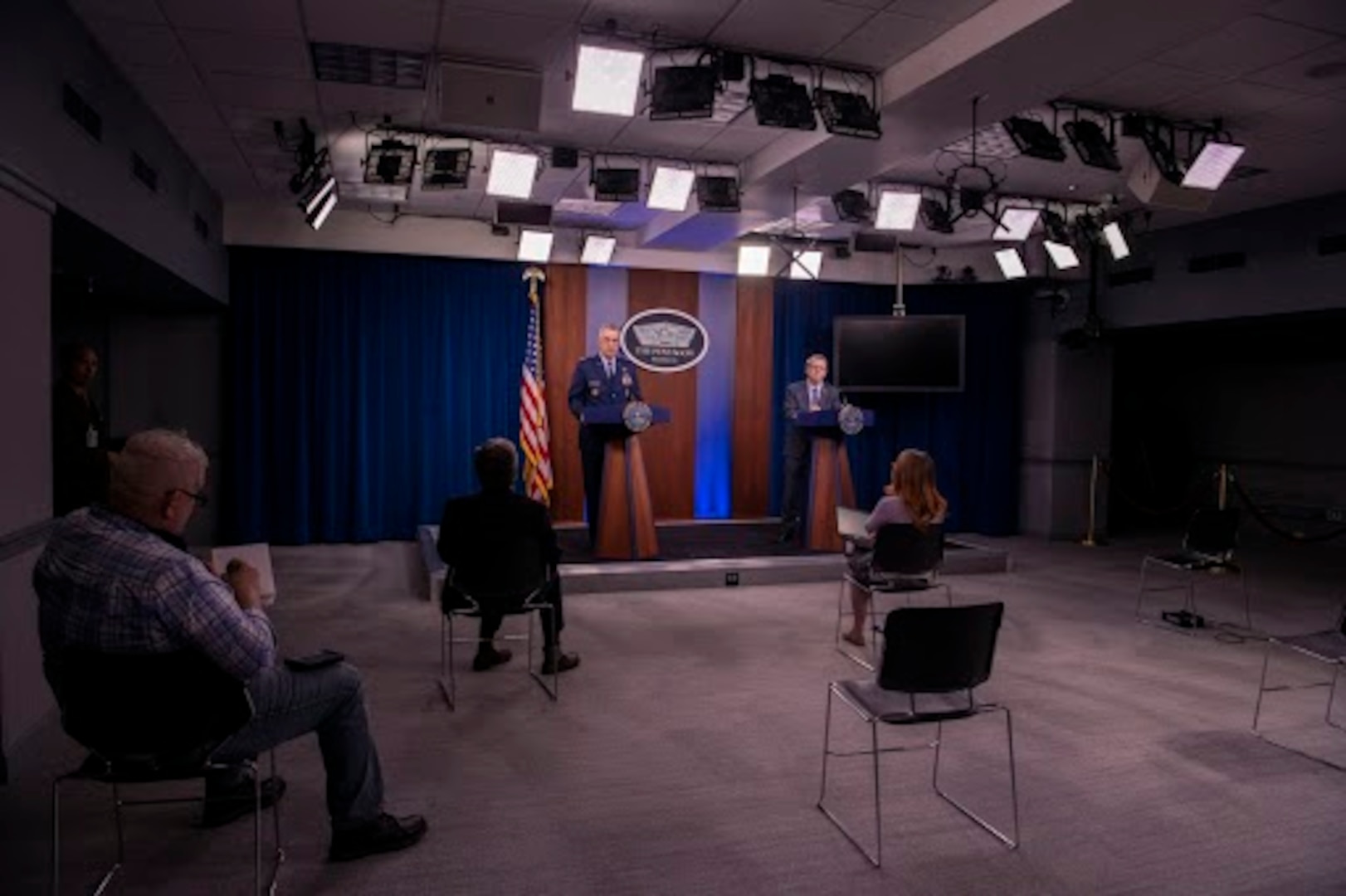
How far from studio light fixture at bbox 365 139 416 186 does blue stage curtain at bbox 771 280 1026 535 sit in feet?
18.5

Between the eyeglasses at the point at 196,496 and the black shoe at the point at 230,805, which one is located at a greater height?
the eyeglasses at the point at 196,496

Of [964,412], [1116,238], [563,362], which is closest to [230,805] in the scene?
[563,362]

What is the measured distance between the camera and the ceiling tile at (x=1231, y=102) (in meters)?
5.21

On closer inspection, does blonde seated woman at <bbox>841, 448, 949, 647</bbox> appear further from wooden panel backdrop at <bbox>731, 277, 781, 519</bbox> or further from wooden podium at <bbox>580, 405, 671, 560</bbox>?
wooden panel backdrop at <bbox>731, 277, 781, 519</bbox>

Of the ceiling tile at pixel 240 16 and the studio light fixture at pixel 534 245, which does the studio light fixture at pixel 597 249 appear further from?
the ceiling tile at pixel 240 16

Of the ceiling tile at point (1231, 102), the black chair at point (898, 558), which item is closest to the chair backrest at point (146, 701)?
the black chair at point (898, 558)

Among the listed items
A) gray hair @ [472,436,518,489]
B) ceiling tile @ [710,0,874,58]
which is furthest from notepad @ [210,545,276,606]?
ceiling tile @ [710,0,874,58]

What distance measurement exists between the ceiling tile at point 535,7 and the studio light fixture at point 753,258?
5.02m

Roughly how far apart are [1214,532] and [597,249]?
6.01m

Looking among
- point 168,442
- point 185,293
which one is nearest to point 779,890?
point 168,442

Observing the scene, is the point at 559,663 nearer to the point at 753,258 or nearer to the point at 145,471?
the point at 145,471

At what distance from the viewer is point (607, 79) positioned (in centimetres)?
456

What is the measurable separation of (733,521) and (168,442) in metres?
8.10

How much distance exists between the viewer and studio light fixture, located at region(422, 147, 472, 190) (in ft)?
20.3
